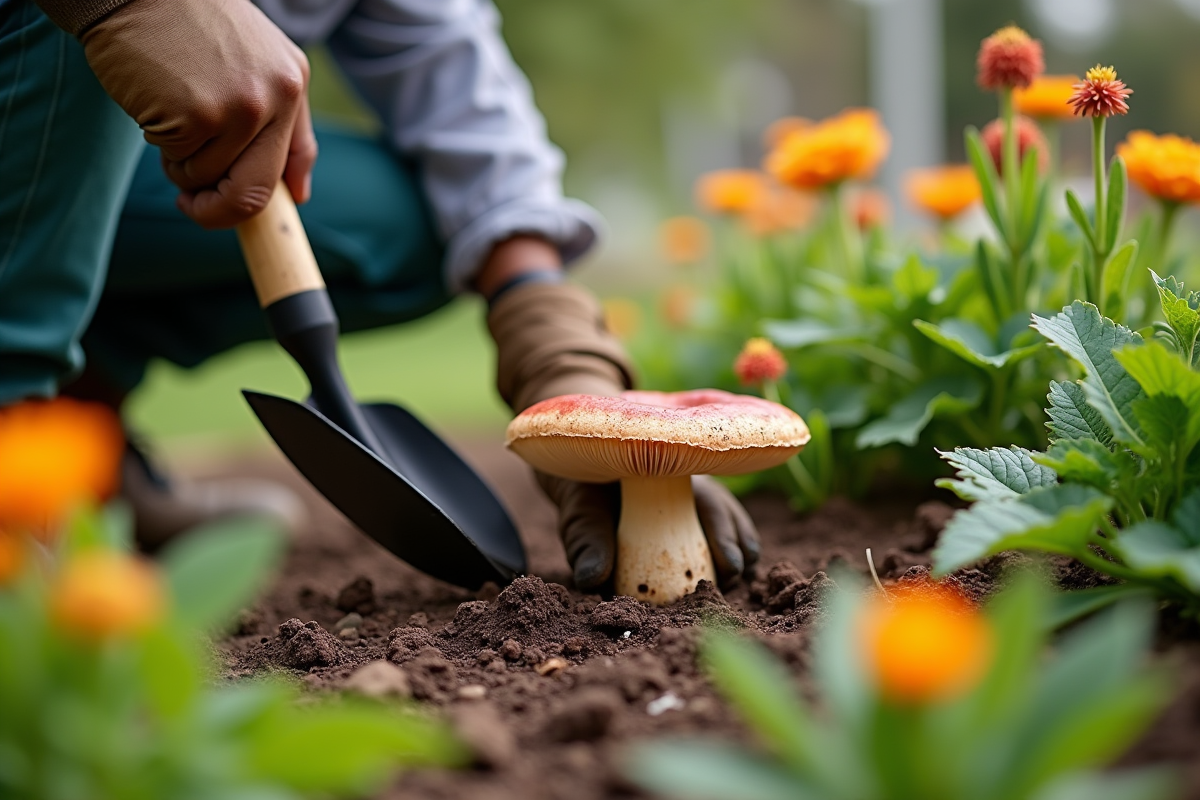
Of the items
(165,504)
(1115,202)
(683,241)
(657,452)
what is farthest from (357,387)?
(1115,202)

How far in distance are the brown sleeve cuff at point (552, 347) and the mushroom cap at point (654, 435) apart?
0.88 feet

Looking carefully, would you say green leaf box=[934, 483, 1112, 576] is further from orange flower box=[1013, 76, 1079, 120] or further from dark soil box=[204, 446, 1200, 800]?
orange flower box=[1013, 76, 1079, 120]

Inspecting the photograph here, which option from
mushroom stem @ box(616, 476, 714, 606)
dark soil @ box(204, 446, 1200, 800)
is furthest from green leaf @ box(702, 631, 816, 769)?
mushroom stem @ box(616, 476, 714, 606)

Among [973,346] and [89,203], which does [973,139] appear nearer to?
[973,346]

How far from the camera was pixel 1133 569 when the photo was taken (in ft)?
3.21

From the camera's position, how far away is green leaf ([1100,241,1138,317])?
1324 mm

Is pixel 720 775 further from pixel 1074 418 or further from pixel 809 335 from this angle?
pixel 809 335

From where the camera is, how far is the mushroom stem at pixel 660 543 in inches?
53.3

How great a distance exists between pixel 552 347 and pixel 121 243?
960 millimetres

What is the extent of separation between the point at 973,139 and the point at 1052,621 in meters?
0.91

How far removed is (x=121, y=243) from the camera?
198 cm

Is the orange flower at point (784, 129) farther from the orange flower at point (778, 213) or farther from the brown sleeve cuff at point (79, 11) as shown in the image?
the brown sleeve cuff at point (79, 11)

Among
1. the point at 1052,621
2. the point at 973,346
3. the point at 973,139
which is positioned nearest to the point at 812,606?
the point at 1052,621

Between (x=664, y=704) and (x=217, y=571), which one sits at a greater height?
(x=217, y=571)
